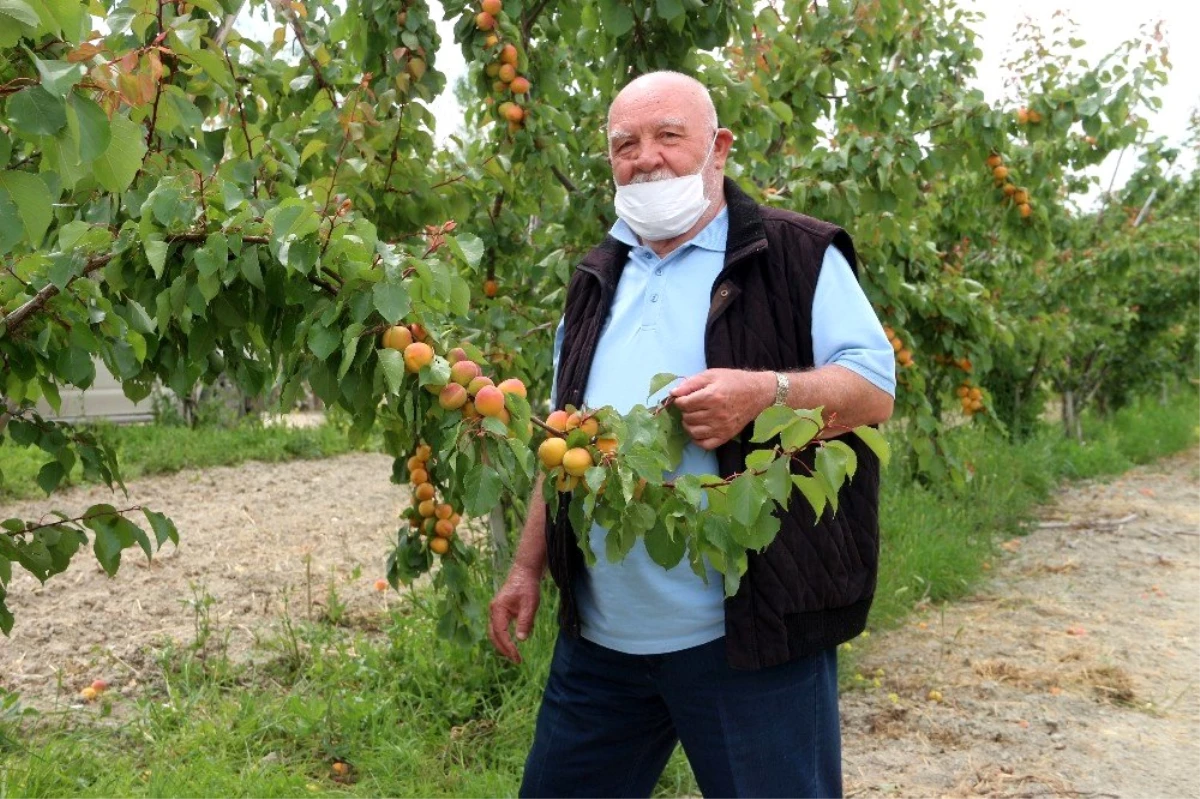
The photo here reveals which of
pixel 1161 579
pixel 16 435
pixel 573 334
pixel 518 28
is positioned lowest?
pixel 1161 579

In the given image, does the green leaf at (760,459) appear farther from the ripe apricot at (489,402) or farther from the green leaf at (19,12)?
the green leaf at (19,12)

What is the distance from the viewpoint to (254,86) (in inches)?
122

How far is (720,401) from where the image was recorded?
1717mm

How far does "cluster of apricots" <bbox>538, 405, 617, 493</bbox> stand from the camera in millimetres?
1473

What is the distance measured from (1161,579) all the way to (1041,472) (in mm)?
2261

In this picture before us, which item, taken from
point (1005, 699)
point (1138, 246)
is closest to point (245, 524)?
point (1005, 699)

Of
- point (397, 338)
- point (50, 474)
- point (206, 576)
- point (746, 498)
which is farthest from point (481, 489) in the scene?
point (206, 576)

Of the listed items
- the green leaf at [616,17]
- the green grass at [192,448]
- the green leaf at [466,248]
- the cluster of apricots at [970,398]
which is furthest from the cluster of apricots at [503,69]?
the green grass at [192,448]

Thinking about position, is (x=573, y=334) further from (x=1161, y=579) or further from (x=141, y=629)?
(x=1161, y=579)

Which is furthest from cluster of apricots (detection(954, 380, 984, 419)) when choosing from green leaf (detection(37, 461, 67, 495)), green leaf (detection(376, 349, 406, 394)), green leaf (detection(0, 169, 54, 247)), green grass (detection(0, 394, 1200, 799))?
green leaf (detection(0, 169, 54, 247))

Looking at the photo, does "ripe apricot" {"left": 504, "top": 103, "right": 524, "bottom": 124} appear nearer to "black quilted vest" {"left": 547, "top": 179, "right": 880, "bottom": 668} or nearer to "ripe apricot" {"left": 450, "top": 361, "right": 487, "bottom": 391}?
"black quilted vest" {"left": 547, "top": 179, "right": 880, "bottom": 668}

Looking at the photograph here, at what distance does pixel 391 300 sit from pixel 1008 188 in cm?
362

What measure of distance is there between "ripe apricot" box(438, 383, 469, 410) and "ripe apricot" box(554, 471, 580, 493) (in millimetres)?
180

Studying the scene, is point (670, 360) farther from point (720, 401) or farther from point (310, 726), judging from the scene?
point (310, 726)
